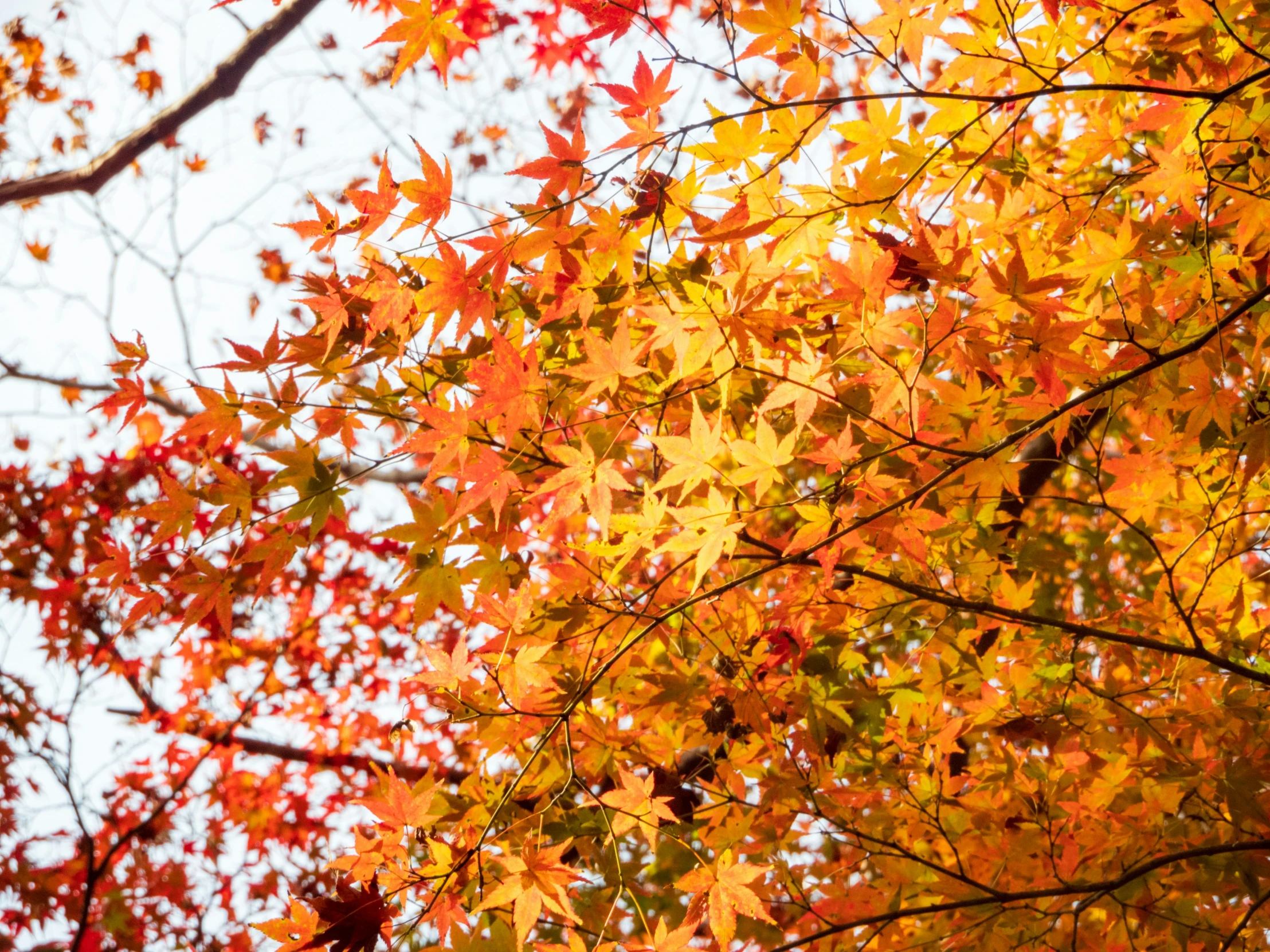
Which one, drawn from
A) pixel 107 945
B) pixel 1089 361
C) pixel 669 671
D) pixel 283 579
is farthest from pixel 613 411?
pixel 107 945

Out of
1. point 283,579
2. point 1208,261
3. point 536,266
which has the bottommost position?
point 1208,261

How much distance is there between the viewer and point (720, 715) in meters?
1.88

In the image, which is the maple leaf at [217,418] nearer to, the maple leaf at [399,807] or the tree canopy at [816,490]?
the tree canopy at [816,490]

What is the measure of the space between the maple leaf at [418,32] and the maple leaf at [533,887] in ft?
4.72

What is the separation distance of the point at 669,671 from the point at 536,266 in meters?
1.04

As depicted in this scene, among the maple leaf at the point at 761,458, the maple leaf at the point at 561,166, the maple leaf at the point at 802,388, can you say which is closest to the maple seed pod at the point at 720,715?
the maple leaf at the point at 761,458

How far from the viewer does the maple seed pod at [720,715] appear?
1.88m

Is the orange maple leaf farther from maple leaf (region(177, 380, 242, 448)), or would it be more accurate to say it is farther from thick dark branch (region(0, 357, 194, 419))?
thick dark branch (region(0, 357, 194, 419))

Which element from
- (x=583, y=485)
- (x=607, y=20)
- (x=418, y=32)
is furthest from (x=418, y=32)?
(x=583, y=485)

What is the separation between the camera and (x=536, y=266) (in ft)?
6.09

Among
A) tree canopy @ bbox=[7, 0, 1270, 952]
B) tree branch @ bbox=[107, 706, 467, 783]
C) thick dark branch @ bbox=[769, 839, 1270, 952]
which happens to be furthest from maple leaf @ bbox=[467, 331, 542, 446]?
tree branch @ bbox=[107, 706, 467, 783]

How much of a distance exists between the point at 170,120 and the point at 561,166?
2440 mm

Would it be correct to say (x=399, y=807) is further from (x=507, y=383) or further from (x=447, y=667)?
(x=507, y=383)

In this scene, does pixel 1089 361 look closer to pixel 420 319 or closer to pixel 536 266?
pixel 536 266
